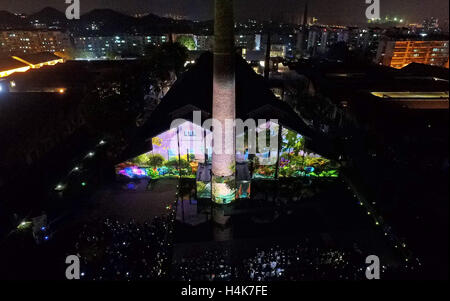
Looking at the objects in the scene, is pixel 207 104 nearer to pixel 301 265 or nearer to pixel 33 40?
pixel 301 265

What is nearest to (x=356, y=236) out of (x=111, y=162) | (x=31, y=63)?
(x=111, y=162)

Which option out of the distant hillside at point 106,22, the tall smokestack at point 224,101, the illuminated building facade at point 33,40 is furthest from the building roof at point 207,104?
the distant hillside at point 106,22

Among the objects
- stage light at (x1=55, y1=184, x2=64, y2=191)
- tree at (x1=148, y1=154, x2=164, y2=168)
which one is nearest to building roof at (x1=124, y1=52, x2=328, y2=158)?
tree at (x1=148, y1=154, x2=164, y2=168)

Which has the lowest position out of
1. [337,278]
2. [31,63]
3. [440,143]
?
[337,278]

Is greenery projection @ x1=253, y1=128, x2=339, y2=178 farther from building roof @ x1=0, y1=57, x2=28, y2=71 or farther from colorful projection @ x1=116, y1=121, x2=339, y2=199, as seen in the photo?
building roof @ x1=0, y1=57, x2=28, y2=71

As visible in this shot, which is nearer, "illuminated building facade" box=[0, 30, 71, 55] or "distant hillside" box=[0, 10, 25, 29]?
"illuminated building facade" box=[0, 30, 71, 55]

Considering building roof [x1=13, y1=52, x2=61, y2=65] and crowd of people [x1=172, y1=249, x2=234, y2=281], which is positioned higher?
building roof [x1=13, y1=52, x2=61, y2=65]

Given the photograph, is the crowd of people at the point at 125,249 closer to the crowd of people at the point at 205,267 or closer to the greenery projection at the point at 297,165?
the crowd of people at the point at 205,267
